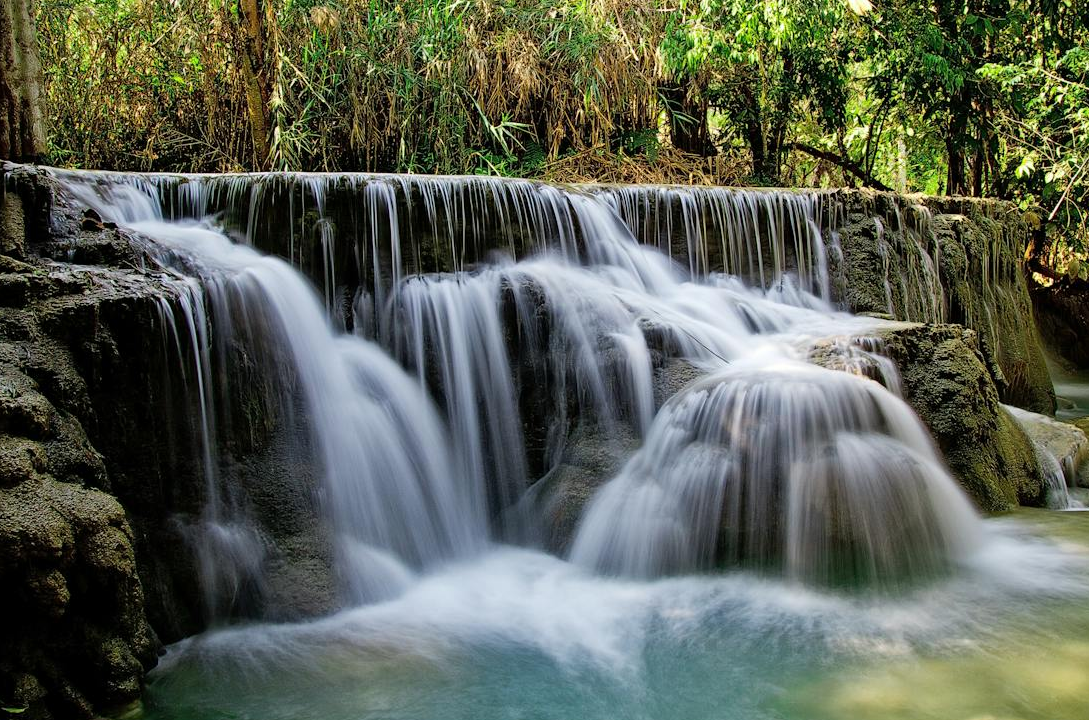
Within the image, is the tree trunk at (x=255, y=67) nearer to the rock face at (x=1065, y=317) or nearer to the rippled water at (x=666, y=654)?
the rippled water at (x=666, y=654)

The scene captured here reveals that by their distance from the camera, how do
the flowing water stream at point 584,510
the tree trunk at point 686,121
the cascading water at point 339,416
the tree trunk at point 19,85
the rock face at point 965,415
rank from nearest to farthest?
1. the flowing water stream at point 584,510
2. the cascading water at point 339,416
3. the rock face at point 965,415
4. the tree trunk at point 19,85
5. the tree trunk at point 686,121

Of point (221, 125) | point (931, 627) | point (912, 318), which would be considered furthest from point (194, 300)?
point (912, 318)

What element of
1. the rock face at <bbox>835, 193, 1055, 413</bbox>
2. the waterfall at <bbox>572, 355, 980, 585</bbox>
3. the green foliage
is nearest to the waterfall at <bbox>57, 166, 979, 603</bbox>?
the waterfall at <bbox>572, 355, 980, 585</bbox>

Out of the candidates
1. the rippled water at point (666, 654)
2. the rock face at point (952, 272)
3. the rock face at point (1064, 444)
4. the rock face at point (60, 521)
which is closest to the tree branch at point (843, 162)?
the rock face at point (952, 272)

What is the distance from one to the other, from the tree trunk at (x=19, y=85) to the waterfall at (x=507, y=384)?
30.1 inches

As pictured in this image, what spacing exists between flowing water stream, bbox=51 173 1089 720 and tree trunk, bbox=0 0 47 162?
750 mm

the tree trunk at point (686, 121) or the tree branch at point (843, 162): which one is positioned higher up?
the tree trunk at point (686, 121)

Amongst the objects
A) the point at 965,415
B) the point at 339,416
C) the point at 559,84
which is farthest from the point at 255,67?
the point at 965,415

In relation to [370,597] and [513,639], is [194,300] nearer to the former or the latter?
[370,597]

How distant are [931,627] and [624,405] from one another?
204cm

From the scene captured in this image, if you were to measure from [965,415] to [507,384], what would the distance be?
2.67 m

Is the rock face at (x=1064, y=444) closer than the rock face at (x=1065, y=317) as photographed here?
Yes

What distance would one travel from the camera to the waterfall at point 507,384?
4.00 metres

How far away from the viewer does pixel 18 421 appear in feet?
9.21
